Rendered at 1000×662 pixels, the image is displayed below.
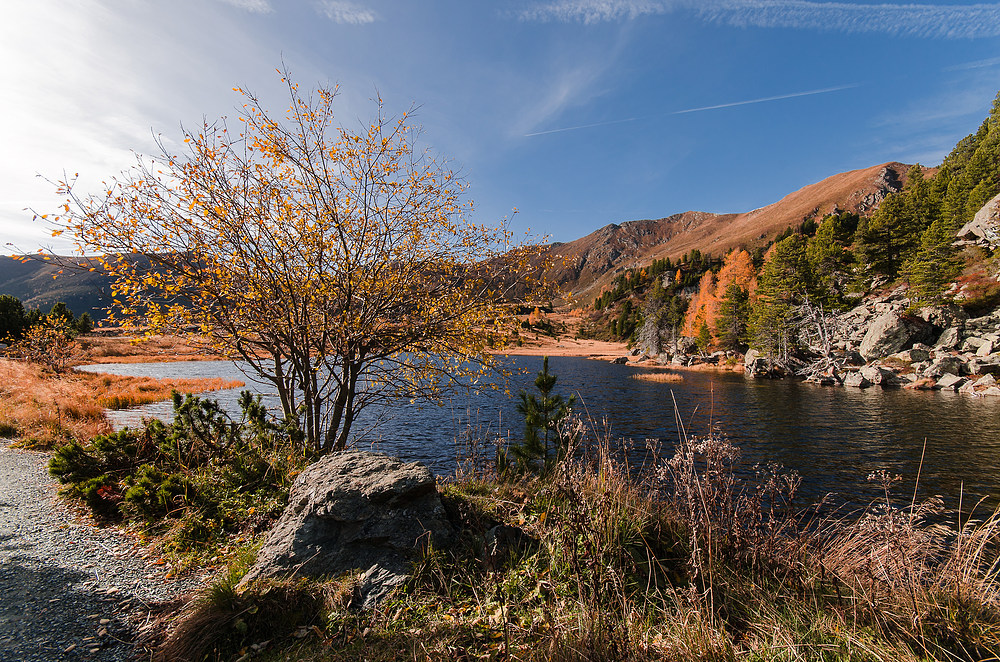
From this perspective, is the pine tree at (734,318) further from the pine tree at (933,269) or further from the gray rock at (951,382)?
the gray rock at (951,382)

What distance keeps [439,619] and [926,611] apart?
4.02 meters

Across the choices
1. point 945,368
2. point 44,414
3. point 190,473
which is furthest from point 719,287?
point 44,414

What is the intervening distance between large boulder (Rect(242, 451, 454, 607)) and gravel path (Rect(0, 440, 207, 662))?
106cm

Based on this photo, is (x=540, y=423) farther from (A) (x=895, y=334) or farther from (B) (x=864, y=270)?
(B) (x=864, y=270)

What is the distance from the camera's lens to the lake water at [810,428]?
15.3m

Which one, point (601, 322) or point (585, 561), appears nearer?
point (585, 561)

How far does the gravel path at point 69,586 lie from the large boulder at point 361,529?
106 centimetres

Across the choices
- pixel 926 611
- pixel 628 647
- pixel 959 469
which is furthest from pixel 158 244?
pixel 959 469

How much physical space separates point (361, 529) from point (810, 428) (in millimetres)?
27515

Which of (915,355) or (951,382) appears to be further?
(915,355)

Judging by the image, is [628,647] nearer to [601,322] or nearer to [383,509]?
[383,509]

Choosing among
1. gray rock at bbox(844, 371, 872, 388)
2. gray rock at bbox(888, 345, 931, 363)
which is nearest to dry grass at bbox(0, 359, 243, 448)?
gray rock at bbox(844, 371, 872, 388)

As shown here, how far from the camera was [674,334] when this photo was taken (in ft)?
273

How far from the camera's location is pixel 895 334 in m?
45.2
